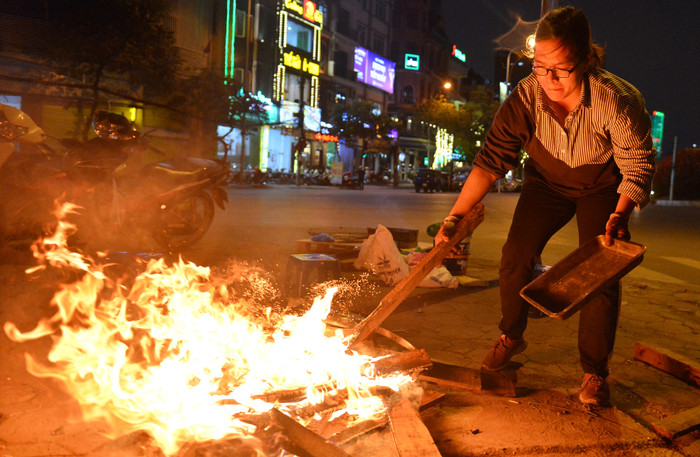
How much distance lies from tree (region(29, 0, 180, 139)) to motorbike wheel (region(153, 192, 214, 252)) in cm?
1322

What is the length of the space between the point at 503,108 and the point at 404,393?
5.55ft

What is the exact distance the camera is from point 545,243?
3305 mm

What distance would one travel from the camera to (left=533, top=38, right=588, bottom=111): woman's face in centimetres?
290

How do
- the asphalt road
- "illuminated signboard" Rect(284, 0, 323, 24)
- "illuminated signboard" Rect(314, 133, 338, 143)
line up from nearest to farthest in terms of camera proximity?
the asphalt road
"illuminated signboard" Rect(284, 0, 323, 24)
"illuminated signboard" Rect(314, 133, 338, 143)

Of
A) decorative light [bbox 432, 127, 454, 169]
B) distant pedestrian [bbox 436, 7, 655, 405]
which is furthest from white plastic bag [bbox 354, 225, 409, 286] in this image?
decorative light [bbox 432, 127, 454, 169]

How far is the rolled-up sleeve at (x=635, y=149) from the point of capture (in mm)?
2883

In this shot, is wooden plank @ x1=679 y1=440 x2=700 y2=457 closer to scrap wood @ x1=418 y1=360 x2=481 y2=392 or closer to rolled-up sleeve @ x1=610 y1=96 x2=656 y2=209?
scrap wood @ x1=418 y1=360 x2=481 y2=392

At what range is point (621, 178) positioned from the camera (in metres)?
3.13

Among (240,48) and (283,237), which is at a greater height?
(240,48)

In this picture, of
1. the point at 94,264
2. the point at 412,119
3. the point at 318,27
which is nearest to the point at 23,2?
the point at 94,264

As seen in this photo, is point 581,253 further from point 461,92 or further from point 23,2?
point 461,92

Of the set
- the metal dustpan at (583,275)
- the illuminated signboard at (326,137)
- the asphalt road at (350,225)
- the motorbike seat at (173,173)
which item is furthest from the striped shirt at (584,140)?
the illuminated signboard at (326,137)

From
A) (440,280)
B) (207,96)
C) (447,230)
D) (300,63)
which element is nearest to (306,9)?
(300,63)

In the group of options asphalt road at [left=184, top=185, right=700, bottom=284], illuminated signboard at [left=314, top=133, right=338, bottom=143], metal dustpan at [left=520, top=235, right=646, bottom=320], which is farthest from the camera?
illuminated signboard at [left=314, top=133, right=338, bottom=143]
